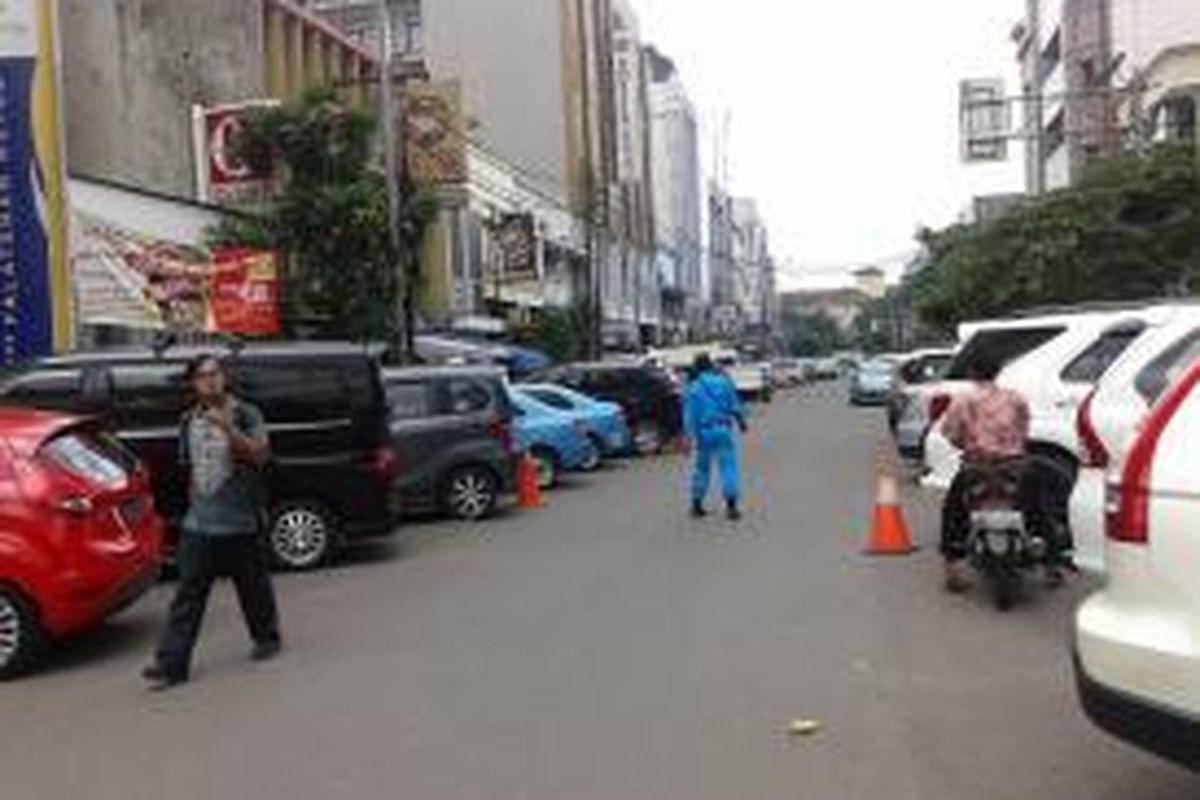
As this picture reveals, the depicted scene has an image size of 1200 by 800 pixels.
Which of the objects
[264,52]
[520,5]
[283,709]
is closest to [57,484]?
[283,709]

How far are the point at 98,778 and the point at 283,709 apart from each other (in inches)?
65.6

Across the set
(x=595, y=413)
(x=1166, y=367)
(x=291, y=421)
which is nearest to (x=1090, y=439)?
Result: (x=1166, y=367)

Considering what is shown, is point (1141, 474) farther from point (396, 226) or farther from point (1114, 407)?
point (396, 226)

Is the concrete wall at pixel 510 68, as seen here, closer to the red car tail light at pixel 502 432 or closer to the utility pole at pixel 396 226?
the utility pole at pixel 396 226

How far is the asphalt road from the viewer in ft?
28.5

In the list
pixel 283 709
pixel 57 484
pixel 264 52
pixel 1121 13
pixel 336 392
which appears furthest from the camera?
pixel 1121 13

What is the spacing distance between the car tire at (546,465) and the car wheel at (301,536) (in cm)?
1070

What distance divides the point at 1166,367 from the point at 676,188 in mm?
120864

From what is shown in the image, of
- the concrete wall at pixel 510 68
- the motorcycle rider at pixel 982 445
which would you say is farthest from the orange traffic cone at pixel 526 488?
the concrete wall at pixel 510 68

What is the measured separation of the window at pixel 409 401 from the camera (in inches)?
918

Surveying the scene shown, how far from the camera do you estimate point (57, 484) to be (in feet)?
42.0

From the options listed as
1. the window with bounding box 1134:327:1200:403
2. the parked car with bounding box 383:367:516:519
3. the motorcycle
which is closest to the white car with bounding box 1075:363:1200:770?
the window with bounding box 1134:327:1200:403

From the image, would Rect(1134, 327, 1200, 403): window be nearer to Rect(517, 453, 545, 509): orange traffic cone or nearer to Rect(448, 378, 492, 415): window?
Rect(448, 378, 492, 415): window

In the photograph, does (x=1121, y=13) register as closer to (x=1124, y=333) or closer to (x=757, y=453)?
(x=757, y=453)
